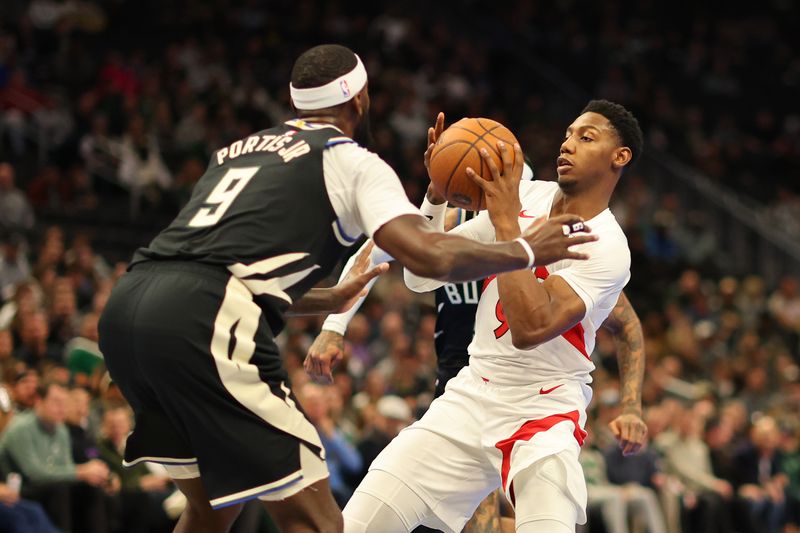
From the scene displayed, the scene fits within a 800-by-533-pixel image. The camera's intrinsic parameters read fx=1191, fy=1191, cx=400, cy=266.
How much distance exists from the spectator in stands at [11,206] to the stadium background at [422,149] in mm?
28

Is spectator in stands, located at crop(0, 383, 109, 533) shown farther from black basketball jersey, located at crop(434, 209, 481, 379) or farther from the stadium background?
black basketball jersey, located at crop(434, 209, 481, 379)

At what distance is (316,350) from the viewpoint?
628cm

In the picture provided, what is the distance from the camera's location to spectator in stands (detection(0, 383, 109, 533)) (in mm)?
→ 9477

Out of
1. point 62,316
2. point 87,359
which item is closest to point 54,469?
point 87,359

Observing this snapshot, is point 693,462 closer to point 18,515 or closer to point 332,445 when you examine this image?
point 332,445

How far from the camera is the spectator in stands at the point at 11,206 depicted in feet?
48.1

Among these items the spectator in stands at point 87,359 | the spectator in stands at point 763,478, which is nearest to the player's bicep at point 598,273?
the spectator in stands at point 87,359

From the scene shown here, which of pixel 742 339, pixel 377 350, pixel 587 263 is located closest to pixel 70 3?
pixel 377 350

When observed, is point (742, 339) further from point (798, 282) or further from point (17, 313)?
point (17, 313)

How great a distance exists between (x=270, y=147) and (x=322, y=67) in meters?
0.45

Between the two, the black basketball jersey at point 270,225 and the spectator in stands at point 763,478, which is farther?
the spectator in stands at point 763,478

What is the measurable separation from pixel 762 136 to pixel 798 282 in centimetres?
505

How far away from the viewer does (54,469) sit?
31.3ft

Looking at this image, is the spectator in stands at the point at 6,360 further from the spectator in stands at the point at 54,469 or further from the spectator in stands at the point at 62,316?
Answer: the spectator in stands at the point at 62,316
